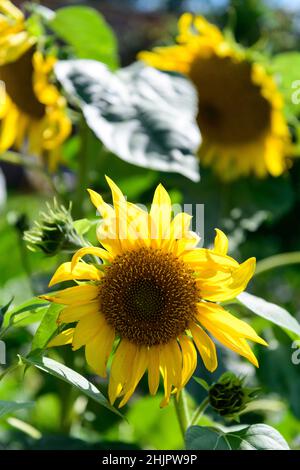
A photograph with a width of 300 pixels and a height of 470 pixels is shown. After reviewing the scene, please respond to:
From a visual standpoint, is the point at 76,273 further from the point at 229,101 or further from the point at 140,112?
the point at 229,101

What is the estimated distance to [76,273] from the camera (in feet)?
1.64

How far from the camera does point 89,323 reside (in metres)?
0.52

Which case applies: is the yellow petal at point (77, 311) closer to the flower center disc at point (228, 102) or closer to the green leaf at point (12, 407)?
the green leaf at point (12, 407)

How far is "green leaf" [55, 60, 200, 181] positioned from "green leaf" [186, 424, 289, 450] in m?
0.18

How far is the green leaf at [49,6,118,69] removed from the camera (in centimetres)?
80

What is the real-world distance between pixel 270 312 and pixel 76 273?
0.40 feet

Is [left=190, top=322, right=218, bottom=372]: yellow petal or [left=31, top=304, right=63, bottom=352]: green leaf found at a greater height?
[left=31, top=304, right=63, bottom=352]: green leaf

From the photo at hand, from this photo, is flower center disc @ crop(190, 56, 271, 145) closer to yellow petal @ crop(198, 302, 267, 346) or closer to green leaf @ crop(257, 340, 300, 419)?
green leaf @ crop(257, 340, 300, 419)

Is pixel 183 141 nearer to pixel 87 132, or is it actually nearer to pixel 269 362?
pixel 87 132

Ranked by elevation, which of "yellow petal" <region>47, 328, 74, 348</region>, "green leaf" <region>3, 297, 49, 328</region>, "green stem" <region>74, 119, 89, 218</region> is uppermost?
"green leaf" <region>3, 297, 49, 328</region>

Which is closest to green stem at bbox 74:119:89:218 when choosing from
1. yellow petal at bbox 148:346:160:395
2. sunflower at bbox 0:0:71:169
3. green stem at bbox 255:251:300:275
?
sunflower at bbox 0:0:71:169

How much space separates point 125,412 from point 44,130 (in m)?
0.33

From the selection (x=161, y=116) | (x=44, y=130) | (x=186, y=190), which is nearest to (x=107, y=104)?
(x=161, y=116)

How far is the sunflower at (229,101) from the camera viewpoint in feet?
3.24
